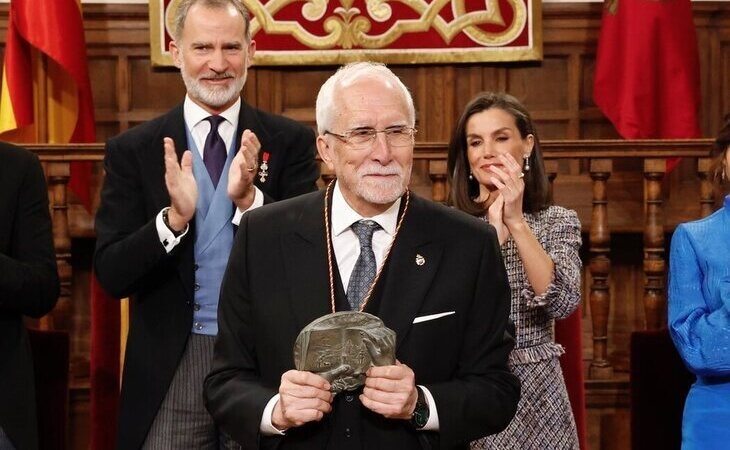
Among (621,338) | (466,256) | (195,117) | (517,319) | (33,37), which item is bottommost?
(621,338)

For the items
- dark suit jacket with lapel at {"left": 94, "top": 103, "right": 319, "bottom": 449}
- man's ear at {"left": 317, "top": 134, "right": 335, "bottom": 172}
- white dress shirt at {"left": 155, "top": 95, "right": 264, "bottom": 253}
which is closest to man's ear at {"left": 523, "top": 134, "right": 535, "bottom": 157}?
dark suit jacket with lapel at {"left": 94, "top": 103, "right": 319, "bottom": 449}

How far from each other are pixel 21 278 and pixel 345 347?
3.93 feet

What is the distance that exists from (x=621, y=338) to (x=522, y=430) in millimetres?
2726

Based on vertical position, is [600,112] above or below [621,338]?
above

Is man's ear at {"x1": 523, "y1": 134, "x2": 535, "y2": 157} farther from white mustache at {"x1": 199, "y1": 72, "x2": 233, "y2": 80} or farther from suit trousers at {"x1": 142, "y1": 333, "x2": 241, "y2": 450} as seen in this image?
suit trousers at {"x1": 142, "y1": 333, "x2": 241, "y2": 450}

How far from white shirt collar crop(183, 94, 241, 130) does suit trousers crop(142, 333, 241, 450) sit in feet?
1.96

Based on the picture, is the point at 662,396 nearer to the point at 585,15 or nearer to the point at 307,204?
the point at 307,204

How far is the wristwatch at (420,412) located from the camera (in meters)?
2.33

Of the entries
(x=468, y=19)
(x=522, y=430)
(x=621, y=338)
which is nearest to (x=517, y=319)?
(x=522, y=430)

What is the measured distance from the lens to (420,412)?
2.34 m

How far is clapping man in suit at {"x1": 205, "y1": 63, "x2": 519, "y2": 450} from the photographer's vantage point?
2.38 metres

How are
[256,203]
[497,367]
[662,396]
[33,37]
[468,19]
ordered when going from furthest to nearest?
[468,19]
[33,37]
[662,396]
[256,203]
[497,367]

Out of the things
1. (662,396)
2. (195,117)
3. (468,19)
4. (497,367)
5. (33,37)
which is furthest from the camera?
(468,19)

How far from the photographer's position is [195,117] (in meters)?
3.36
